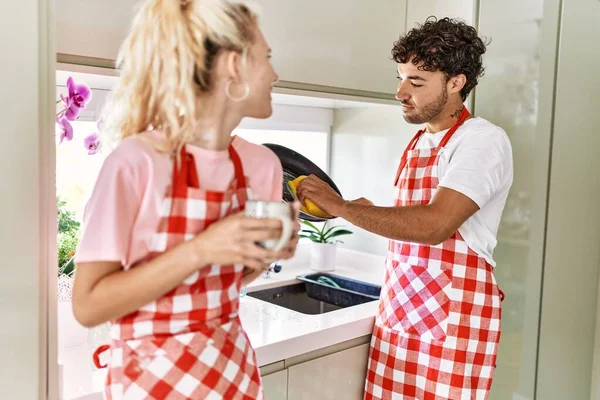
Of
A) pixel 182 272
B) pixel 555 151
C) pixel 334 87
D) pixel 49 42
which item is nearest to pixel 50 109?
pixel 49 42

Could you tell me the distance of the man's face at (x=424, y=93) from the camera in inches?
56.3

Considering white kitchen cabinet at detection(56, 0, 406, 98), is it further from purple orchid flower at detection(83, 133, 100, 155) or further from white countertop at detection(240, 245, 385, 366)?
white countertop at detection(240, 245, 385, 366)

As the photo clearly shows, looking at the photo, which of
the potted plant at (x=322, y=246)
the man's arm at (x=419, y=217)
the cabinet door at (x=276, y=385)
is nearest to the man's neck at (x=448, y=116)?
the man's arm at (x=419, y=217)

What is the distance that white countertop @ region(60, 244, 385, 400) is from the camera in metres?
1.10

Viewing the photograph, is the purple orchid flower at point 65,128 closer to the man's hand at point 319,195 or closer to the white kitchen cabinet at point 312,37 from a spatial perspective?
the white kitchen cabinet at point 312,37

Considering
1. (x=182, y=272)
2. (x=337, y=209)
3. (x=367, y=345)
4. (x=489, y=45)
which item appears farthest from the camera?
(x=489, y=45)

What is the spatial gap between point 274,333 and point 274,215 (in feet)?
2.35

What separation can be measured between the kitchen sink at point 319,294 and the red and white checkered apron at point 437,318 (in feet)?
1.42

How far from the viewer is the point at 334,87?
161 cm

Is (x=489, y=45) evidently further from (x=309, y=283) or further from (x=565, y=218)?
(x=309, y=283)

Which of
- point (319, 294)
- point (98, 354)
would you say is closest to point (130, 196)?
point (98, 354)

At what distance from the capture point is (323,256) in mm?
2166

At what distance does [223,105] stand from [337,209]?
55 centimetres

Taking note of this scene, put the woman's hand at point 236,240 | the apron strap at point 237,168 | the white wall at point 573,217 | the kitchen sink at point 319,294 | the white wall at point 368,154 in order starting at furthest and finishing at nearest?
1. the white wall at point 368,154
2. the kitchen sink at point 319,294
3. the white wall at point 573,217
4. the apron strap at point 237,168
5. the woman's hand at point 236,240
